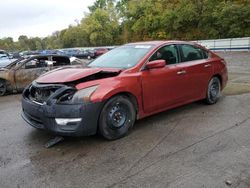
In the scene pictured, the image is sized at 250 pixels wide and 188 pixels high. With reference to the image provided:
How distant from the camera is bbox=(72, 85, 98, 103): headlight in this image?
4125mm

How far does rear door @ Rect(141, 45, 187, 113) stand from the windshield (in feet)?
0.76

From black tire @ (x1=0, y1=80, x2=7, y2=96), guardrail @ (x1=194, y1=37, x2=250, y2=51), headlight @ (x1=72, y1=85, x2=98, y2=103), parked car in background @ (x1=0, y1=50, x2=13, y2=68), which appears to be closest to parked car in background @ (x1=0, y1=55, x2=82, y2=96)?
black tire @ (x1=0, y1=80, x2=7, y2=96)

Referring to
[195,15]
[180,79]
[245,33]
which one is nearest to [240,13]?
[245,33]

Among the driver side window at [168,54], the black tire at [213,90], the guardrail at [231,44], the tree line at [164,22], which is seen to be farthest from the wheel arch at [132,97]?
the tree line at [164,22]

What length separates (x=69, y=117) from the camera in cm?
411

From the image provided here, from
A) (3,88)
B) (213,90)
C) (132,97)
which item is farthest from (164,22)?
(132,97)

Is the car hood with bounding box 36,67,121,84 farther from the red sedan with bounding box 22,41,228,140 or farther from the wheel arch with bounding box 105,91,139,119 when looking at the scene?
the wheel arch with bounding box 105,91,139,119

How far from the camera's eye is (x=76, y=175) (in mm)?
3469

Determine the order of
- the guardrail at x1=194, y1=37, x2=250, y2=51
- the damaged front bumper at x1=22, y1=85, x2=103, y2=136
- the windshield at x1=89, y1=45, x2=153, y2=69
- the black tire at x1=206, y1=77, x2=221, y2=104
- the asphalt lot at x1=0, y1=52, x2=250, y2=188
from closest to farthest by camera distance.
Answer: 1. the asphalt lot at x1=0, y1=52, x2=250, y2=188
2. the damaged front bumper at x1=22, y1=85, x2=103, y2=136
3. the windshield at x1=89, y1=45, x2=153, y2=69
4. the black tire at x1=206, y1=77, x2=221, y2=104
5. the guardrail at x1=194, y1=37, x2=250, y2=51

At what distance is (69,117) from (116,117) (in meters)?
0.80

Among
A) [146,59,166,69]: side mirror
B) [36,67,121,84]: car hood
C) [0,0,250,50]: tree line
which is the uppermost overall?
[0,0,250,50]: tree line

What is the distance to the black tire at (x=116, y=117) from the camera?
14.4 ft

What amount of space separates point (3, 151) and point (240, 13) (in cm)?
3545

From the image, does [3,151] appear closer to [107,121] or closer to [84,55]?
[107,121]
